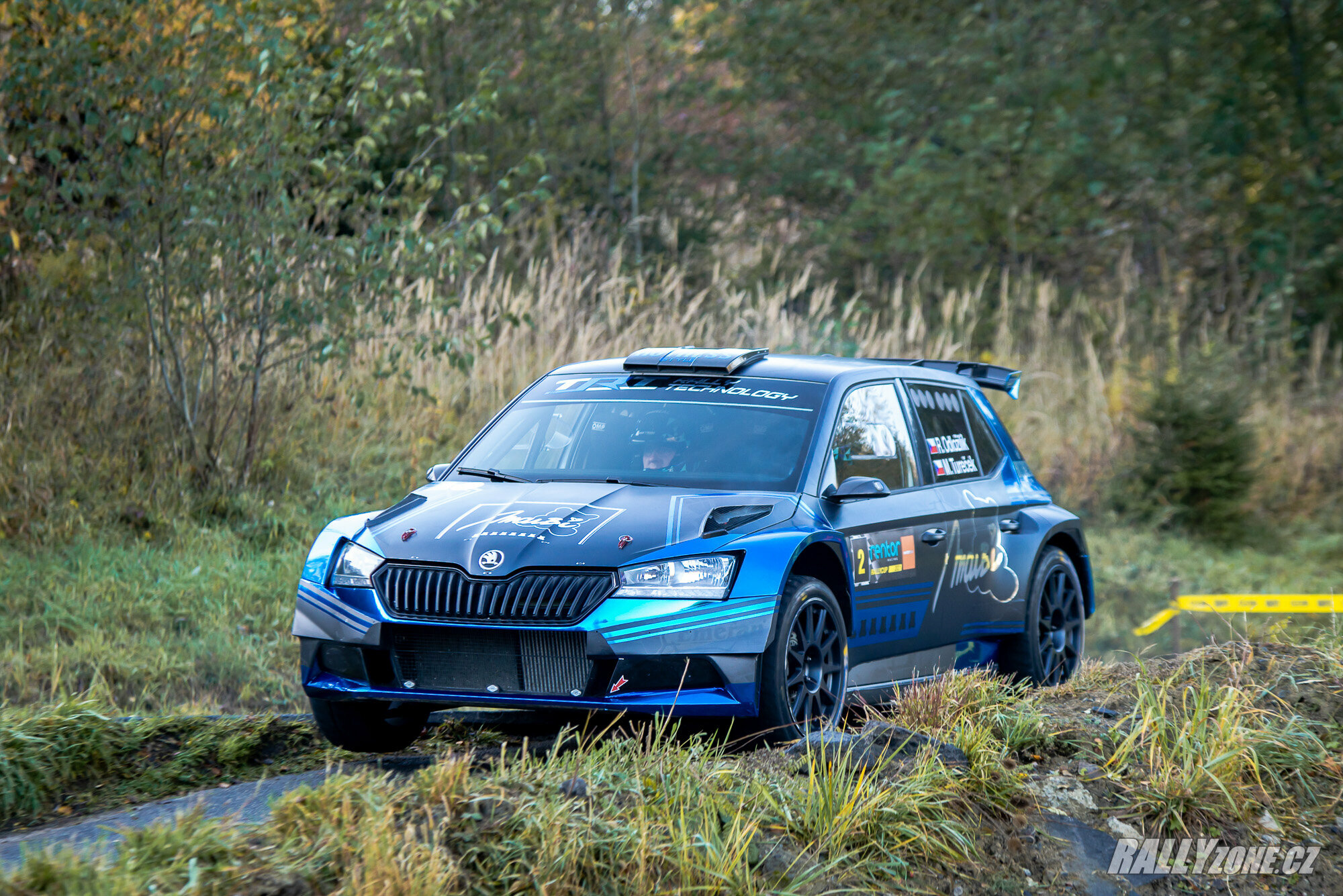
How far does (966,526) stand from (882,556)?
1.02 m

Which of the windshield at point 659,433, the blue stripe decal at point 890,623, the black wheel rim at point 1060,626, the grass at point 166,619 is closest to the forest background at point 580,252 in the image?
the grass at point 166,619

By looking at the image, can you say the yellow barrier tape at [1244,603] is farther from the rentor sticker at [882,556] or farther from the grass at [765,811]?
the grass at [765,811]

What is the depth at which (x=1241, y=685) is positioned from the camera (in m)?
5.84

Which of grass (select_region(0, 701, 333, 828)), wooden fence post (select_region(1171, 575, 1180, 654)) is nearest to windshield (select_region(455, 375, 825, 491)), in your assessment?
grass (select_region(0, 701, 333, 828))

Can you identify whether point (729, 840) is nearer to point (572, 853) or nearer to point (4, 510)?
point (572, 853)

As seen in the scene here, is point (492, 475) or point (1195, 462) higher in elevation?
point (492, 475)

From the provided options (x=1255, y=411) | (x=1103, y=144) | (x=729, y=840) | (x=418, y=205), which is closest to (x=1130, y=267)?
(x=1103, y=144)

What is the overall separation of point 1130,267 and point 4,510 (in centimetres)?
1766

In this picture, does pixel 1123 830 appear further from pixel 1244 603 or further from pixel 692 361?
pixel 1244 603

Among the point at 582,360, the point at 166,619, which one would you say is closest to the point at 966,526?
the point at 166,619

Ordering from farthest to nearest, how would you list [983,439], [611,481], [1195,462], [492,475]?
[1195,462]
[983,439]
[492,475]
[611,481]

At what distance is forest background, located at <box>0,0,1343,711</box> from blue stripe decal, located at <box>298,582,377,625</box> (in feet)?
6.31

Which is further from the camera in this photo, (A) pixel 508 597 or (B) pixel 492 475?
(B) pixel 492 475

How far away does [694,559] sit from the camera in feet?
17.9
